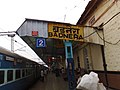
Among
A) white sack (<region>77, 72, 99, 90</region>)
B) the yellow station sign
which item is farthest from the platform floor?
white sack (<region>77, 72, 99, 90</region>)

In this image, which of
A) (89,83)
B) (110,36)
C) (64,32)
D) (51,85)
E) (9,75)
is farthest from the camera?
(51,85)

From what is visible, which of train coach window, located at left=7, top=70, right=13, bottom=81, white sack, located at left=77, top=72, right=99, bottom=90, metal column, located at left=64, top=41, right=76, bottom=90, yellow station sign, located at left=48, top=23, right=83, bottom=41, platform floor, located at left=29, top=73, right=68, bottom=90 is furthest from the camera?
platform floor, located at left=29, top=73, right=68, bottom=90

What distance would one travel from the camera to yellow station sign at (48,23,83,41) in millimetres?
10441

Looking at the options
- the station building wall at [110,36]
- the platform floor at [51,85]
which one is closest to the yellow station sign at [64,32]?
the station building wall at [110,36]

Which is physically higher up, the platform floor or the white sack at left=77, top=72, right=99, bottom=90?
the white sack at left=77, top=72, right=99, bottom=90

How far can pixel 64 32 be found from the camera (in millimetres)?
10570

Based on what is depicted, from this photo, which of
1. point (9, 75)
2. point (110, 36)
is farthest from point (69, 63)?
point (9, 75)

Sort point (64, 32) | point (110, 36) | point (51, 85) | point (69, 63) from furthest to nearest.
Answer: point (51, 85) → point (69, 63) → point (64, 32) → point (110, 36)

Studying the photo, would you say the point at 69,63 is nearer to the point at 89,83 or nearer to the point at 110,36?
the point at 110,36

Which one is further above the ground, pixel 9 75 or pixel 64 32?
pixel 64 32

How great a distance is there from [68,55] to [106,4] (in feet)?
14.1

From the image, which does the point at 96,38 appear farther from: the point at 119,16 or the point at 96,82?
the point at 96,82

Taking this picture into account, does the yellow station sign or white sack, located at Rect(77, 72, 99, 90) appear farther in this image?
the yellow station sign

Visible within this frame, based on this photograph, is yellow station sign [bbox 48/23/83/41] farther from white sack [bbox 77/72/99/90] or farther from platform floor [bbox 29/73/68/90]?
platform floor [bbox 29/73/68/90]
